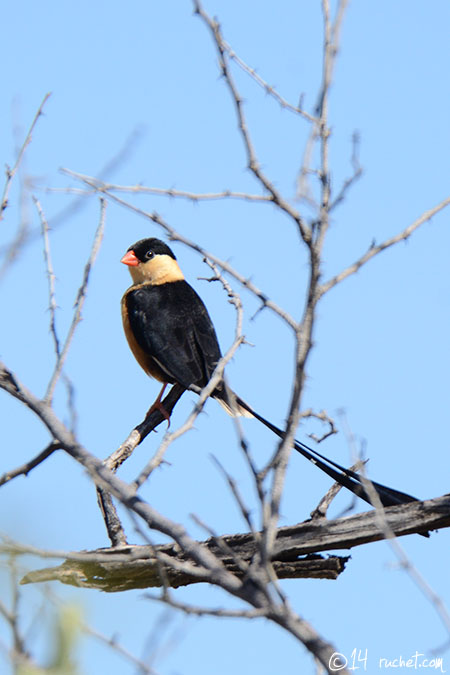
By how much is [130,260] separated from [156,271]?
17 centimetres

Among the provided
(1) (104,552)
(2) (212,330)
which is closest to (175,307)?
(2) (212,330)

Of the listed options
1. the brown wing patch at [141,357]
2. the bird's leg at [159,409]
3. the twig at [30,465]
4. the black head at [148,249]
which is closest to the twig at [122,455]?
the bird's leg at [159,409]

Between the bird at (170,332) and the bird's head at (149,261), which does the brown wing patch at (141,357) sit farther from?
the bird's head at (149,261)

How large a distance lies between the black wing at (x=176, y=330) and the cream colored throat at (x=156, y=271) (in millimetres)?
272

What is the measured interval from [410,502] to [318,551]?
32 cm

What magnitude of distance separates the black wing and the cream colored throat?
0.89 feet

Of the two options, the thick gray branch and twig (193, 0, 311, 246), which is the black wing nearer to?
the thick gray branch

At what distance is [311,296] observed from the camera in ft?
5.87

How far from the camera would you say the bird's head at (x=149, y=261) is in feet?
17.6

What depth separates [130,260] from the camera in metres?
5.41

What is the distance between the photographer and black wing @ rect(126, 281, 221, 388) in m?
4.44

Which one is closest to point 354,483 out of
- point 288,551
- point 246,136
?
point 288,551

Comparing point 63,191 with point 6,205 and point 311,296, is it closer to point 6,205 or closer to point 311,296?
point 6,205

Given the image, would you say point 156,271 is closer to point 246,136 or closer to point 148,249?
point 148,249
